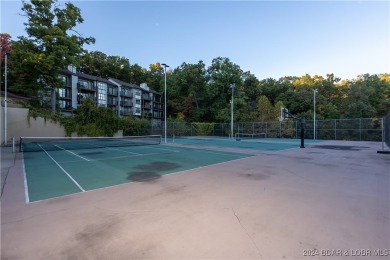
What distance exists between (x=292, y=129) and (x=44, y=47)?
124 ft

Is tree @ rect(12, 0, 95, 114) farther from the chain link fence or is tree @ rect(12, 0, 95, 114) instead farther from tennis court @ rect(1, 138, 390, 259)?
tennis court @ rect(1, 138, 390, 259)

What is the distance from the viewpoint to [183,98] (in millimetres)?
53906

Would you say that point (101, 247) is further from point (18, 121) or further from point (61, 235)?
point (18, 121)

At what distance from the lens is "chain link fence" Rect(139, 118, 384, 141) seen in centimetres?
2714

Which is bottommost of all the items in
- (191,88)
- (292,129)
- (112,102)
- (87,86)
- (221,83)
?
(292,129)

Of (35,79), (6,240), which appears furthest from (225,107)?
(6,240)

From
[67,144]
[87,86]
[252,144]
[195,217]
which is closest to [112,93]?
[87,86]

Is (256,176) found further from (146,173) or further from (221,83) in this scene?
(221,83)

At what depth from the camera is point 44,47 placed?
27.8 metres

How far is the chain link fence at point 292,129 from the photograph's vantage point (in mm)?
27141

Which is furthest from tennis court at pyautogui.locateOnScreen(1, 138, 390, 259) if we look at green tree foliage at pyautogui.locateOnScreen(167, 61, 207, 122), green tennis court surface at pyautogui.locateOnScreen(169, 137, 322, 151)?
green tree foliage at pyautogui.locateOnScreen(167, 61, 207, 122)

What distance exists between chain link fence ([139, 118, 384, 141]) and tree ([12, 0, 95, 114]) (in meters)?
15.1

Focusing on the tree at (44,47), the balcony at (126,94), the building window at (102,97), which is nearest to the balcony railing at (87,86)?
the building window at (102,97)

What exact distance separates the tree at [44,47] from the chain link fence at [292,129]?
1508 centimetres
